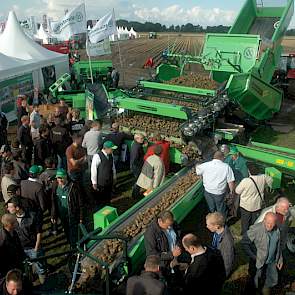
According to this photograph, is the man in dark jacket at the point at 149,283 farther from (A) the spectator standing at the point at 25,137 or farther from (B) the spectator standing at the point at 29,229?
(A) the spectator standing at the point at 25,137

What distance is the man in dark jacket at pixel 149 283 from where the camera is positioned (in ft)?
11.2

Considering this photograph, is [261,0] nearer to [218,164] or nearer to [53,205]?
[218,164]

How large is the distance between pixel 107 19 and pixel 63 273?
1035 cm

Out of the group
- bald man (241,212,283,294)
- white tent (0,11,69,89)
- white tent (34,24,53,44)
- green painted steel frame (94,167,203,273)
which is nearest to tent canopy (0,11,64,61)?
white tent (0,11,69,89)

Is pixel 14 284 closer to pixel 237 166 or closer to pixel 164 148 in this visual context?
pixel 237 166

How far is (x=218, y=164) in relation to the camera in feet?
19.6

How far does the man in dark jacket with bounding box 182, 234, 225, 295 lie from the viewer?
375cm

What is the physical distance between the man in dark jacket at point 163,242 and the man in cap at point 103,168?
2.43 m

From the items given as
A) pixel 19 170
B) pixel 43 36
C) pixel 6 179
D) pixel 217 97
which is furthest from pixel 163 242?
pixel 43 36

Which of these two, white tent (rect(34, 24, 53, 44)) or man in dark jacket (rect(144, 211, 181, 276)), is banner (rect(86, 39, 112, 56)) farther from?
white tent (rect(34, 24, 53, 44))

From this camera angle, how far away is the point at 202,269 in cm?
374

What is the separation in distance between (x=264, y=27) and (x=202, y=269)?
1086 centimetres

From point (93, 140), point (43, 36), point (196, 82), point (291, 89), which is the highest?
point (196, 82)

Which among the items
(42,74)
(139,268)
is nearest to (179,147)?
(139,268)
